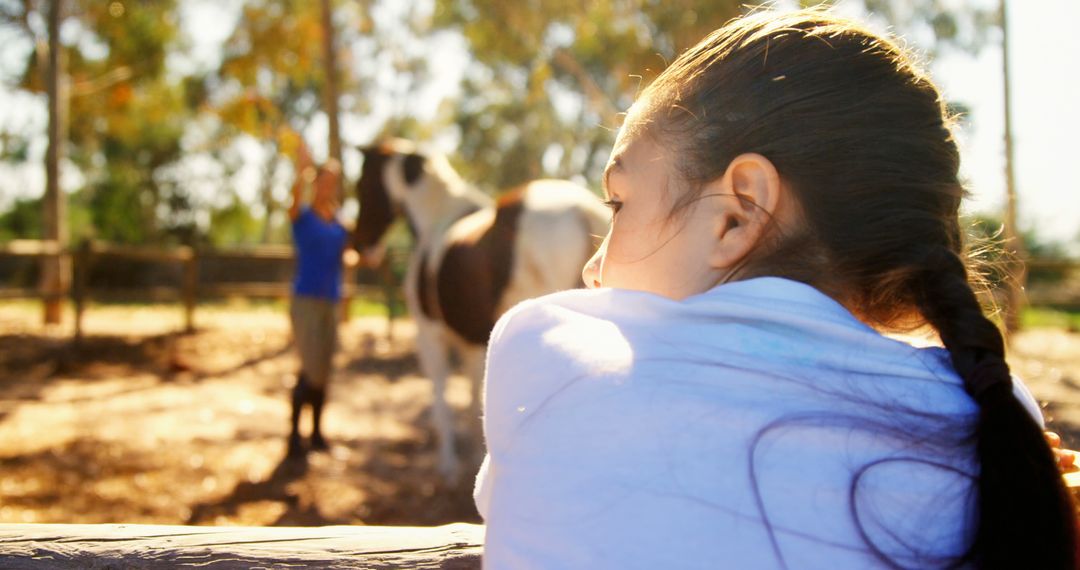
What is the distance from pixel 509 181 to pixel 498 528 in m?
28.5

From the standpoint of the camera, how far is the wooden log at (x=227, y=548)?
1.15 m

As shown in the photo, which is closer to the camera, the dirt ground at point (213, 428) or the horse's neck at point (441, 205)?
the dirt ground at point (213, 428)

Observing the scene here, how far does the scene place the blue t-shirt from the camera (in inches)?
198

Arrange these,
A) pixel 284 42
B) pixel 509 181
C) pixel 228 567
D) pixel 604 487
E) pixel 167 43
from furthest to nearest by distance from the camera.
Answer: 1. pixel 509 181
2. pixel 167 43
3. pixel 284 42
4. pixel 228 567
5. pixel 604 487

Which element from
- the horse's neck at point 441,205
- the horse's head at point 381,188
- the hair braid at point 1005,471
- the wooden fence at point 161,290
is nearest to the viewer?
the hair braid at point 1005,471

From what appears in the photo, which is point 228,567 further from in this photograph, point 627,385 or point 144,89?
point 144,89

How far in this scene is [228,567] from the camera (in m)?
1.15

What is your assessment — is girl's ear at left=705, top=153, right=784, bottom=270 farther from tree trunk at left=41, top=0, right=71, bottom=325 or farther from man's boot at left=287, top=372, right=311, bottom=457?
tree trunk at left=41, top=0, right=71, bottom=325

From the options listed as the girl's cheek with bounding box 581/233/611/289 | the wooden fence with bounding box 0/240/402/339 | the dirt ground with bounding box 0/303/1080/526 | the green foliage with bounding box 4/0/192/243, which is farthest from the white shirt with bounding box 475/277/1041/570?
the green foliage with bounding box 4/0/192/243

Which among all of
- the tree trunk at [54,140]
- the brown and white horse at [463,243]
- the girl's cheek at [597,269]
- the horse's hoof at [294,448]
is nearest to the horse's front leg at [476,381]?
the brown and white horse at [463,243]

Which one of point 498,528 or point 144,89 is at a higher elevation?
point 144,89

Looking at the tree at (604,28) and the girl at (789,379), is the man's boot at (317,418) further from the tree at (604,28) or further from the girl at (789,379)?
the girl at (789,379)

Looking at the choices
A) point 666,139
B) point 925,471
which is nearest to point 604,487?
point 925,471

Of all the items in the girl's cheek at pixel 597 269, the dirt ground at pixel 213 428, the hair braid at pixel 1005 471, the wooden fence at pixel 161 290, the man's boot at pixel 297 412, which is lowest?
the dirt ground at pixel 213 428
